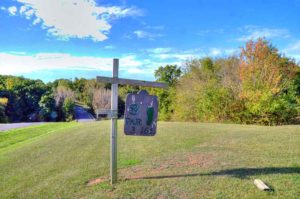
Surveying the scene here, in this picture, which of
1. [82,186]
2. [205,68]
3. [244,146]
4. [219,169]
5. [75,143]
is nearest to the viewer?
[82,186]

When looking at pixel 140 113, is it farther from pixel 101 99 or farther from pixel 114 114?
pixel 101 99

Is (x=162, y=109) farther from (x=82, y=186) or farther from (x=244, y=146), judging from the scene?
(x=82, y=186)

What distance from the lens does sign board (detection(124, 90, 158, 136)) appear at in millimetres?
4719

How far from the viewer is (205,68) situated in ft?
74.4

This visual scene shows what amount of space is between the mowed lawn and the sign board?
35.9 inches

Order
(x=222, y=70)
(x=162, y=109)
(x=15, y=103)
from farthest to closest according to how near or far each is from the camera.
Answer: (x=15, y=103) < (x=162, y=109) < (x=222, y=70)

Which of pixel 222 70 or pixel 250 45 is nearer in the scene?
pixel 250 45

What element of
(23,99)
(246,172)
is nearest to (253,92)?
(246,172)

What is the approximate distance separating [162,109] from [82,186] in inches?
824

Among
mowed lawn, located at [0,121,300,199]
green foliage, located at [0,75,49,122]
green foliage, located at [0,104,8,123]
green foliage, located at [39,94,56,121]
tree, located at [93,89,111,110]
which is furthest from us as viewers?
green foliage, located at [39,94,56,121]

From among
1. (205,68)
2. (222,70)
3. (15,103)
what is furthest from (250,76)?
(15,103)

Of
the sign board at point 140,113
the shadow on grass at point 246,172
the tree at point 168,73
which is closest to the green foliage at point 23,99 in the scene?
the tree at point 168,73

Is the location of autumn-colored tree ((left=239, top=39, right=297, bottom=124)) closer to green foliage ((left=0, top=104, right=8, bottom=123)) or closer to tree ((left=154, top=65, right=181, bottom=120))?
tree ((left=154, top=65, right=181, bottom=120))

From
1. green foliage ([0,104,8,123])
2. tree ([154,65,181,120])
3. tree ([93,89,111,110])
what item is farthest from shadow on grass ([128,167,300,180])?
green foliage ([0,104,8,123])
